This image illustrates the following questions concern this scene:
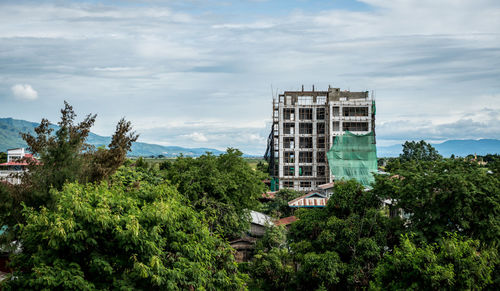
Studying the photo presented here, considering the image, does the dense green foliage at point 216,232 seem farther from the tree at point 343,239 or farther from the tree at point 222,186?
the tree at point 222,186

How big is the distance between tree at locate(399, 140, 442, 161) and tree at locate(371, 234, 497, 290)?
62.4m

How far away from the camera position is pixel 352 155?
167 feet

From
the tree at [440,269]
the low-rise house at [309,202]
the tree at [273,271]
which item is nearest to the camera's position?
the tree at [440,269]

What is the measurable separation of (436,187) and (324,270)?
5.24 meters

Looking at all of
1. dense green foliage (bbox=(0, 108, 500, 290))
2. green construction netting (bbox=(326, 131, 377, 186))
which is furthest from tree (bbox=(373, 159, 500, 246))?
green construction netting (bbox=(326, 131, 377, 186))

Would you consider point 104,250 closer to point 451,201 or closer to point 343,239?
point 343,239

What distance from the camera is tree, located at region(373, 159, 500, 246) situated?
13.7 meters

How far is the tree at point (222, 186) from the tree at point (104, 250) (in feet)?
39.0

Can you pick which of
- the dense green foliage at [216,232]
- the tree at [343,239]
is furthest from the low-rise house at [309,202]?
the tree at [343,239]

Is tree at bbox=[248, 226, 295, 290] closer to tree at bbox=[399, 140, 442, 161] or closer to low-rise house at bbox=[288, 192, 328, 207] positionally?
low-rise house at bbox=[288, 192, 328, 207]

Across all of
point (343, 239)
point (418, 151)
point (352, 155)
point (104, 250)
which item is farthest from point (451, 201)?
point (418, 151)

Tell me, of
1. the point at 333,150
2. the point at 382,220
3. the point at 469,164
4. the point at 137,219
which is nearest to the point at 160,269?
the point at 137,219

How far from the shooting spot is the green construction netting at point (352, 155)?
1975 inches

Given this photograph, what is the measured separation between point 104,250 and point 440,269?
875 cm
